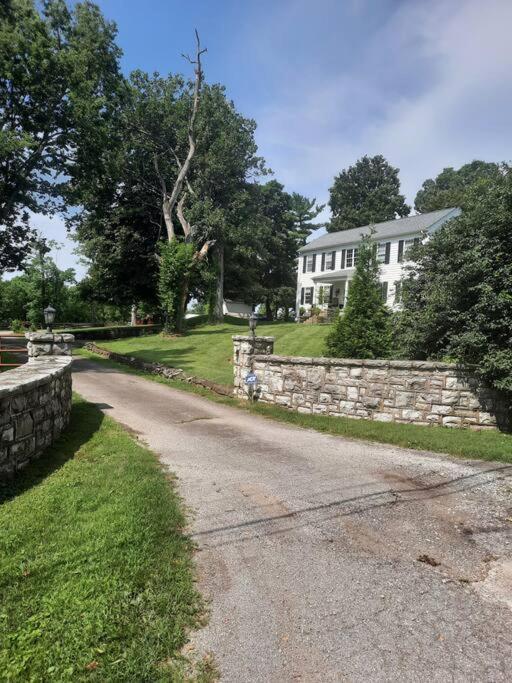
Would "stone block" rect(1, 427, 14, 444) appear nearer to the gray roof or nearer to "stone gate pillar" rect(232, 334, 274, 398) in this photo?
"stone gate pillar" rect(232, 334, 274, 398)

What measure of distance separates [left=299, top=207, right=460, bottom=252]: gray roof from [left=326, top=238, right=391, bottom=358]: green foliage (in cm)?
1302

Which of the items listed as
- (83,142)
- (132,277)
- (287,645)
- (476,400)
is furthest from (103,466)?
(132,277)

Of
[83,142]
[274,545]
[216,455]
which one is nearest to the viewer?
[274,545]

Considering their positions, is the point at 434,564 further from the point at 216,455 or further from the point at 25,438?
the point at 25,438

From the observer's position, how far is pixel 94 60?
709 inches

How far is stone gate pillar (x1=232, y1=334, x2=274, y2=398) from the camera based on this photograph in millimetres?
10461

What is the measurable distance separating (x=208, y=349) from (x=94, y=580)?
16712mm

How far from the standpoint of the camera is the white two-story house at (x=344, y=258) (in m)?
27.5

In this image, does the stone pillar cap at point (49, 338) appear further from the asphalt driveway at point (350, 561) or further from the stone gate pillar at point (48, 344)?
the asphalt driveway at point (350, 561)

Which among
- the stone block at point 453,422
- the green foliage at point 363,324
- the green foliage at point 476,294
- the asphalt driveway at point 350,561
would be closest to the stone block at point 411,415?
the stone block at point 453,422

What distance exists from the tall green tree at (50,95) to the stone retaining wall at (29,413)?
1260 cm

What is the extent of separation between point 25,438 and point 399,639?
4372 millimetres

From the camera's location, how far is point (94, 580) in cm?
285

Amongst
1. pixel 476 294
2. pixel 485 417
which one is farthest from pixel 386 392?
pixel 476 294
